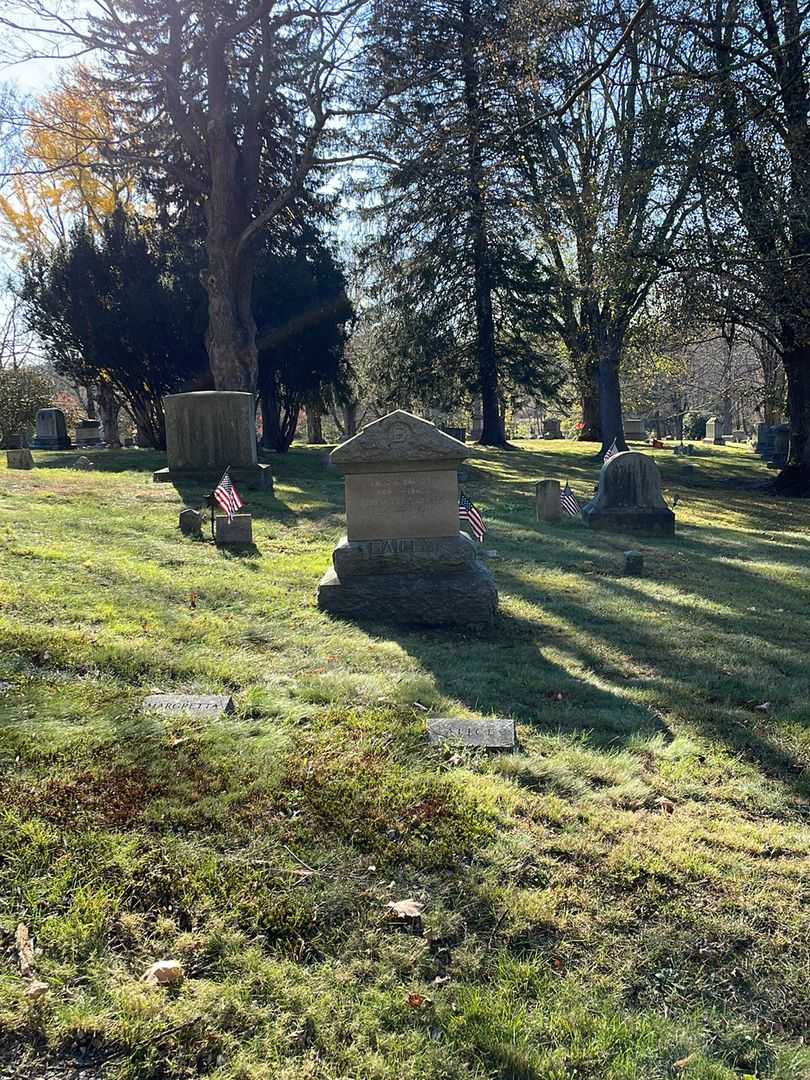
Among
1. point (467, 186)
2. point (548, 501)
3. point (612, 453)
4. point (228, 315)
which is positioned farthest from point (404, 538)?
point (467, 186)

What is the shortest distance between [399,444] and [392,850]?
3.91 meters

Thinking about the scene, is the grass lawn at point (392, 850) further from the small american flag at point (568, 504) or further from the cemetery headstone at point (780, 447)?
the cemetery headstone at point (780, 447)

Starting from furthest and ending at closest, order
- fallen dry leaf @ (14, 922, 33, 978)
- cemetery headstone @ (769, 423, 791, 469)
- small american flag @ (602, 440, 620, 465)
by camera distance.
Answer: cemetery headstone @ (769, 423, 791, 469) < small american flag @ (602, 440, 620, 465) < fallen dry leaf @ (14, 922, 33, 978)

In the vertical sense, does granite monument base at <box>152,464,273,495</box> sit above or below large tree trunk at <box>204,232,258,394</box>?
below

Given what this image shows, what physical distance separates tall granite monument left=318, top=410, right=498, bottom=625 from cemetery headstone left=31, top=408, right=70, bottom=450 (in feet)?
69.6

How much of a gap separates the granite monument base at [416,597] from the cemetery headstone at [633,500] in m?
5.95

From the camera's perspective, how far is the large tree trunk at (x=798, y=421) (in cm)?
1644

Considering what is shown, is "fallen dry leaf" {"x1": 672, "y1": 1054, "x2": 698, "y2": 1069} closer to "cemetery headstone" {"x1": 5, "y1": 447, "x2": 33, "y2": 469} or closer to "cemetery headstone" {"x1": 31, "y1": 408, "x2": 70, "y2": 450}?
"cemetery headstone" {"x1": 5, "y1": 447, "x2": 33, "y2": 469}

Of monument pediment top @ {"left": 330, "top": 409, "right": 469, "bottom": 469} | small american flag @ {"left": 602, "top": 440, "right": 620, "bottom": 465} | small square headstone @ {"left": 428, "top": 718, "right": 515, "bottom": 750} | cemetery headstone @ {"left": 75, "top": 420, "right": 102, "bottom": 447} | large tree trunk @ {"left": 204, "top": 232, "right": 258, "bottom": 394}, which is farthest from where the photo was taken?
cemetery headstone @ {"left": 75, "top": 420, "right": 102, "bottom": 447}

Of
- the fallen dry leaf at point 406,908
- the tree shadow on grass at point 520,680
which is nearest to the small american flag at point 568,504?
the tree shadow on grass at point 520,680

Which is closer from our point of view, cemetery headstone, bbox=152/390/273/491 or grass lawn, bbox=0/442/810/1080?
grass lawn, bbox=0/442/810/1080

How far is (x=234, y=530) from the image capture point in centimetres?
873

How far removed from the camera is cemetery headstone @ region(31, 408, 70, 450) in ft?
78.7

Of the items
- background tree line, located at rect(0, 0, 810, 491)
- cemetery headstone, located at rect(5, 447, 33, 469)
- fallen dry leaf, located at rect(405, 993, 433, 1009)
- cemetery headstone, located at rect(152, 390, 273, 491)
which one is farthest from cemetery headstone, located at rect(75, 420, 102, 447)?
fallen dry leaf, located at rect(405, 993, 433, 1009)
